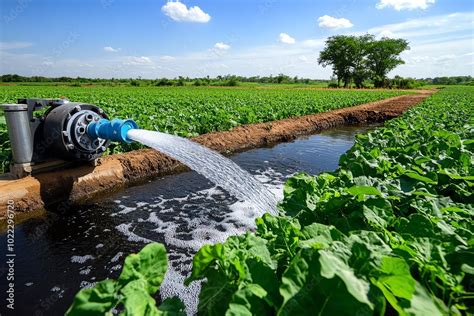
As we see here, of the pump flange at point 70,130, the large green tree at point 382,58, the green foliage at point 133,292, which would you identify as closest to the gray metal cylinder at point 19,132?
the pump flange at point 70,130

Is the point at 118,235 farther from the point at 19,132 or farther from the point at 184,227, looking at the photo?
the point at 19,132

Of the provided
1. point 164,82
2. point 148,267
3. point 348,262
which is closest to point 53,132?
point 148,267

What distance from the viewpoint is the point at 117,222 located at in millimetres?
5375

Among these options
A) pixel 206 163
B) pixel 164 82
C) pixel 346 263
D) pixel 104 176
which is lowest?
pixel 104 176

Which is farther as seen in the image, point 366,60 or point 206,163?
point 366,60

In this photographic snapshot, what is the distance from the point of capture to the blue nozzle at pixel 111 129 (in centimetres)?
556

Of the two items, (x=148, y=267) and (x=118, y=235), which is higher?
(x=148, y=267)

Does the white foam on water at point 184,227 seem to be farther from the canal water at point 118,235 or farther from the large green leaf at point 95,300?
the large green leaf at point 95,300

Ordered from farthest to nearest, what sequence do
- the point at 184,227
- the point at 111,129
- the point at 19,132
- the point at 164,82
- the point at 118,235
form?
the point at 164,82 < the point at 111,129 < the point at 19,132 < the point at 184,227 < the point at 118,235

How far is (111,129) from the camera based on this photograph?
562cm

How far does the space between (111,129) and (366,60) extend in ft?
259

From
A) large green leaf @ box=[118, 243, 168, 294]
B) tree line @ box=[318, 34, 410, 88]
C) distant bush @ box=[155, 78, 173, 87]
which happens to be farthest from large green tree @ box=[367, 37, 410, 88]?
large green leaf @ box=[118, 243, 168, 294]

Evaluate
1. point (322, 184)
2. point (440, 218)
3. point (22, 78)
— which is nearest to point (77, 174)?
point (322, 184)

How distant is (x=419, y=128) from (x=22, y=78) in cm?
8927
